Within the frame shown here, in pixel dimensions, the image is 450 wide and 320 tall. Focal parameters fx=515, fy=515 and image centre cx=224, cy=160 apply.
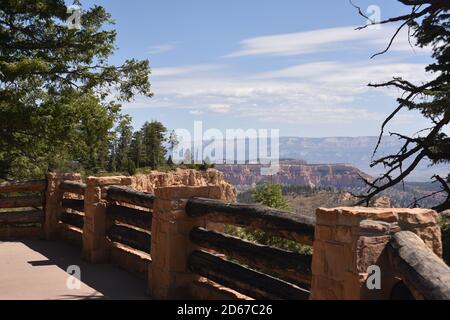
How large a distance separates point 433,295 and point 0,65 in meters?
13.4

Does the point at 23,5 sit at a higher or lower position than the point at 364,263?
higher

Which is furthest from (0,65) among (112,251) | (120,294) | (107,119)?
(120,294)

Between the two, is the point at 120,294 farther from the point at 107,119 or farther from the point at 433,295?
the point at 107,119

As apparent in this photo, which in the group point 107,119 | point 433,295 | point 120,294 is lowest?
point 120,294

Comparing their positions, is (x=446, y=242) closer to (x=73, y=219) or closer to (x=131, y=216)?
(x=131, y=216)

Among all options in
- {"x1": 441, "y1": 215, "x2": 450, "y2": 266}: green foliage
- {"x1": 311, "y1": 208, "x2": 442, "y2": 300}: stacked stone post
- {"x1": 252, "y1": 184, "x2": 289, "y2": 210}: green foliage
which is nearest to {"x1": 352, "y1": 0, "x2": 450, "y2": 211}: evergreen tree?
{"x1": 441, "y1": 215, "x2": 450, "y2": 266}: green foliage

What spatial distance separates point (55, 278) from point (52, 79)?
9690 mm

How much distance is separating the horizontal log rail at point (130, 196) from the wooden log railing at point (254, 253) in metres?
1.07

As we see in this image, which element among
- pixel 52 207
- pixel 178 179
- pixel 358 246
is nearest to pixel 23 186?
pixel 52 207

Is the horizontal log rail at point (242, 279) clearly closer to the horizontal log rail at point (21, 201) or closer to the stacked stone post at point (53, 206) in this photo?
the stacked stone post at point (53, 206)

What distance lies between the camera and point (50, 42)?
1504cm

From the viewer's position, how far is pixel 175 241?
6.14m

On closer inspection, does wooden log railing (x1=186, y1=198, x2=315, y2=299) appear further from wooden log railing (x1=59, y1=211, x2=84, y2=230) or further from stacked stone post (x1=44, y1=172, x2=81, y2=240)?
stacked stone post (x1=44, y1=172, x2=81, y2=240)

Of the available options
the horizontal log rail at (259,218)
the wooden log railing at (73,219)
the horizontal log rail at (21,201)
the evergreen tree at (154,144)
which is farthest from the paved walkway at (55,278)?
the evergreen tree at (154,144)
